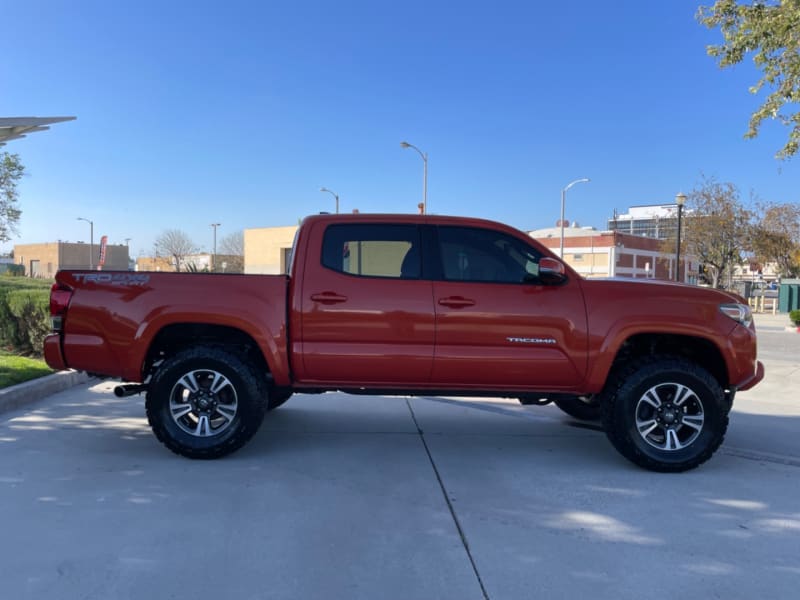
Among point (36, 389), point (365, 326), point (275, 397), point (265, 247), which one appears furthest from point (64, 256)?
point (365, 326)

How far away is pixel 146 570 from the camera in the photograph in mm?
3264

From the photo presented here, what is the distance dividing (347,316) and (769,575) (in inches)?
128

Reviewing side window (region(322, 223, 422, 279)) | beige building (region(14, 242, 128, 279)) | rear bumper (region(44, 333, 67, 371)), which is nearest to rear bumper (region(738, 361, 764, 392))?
side window (region(322, 223, 422, 279))

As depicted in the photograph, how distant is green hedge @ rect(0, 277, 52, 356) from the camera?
31.6 feet

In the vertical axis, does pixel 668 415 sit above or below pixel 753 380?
below

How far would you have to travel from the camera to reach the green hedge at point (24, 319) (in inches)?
379

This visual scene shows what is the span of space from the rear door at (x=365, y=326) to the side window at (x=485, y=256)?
1.02 feet

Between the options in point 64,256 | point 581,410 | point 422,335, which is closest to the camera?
point 422,335

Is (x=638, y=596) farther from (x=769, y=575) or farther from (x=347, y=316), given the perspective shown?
(x=347, y=316)

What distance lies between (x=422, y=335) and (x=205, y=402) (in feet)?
6.25

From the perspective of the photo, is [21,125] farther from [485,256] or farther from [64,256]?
[64,256]

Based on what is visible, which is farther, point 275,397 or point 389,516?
point 275,397

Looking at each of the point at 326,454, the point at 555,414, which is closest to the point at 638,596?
the point at 326,454

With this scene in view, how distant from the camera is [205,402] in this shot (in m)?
5.14
